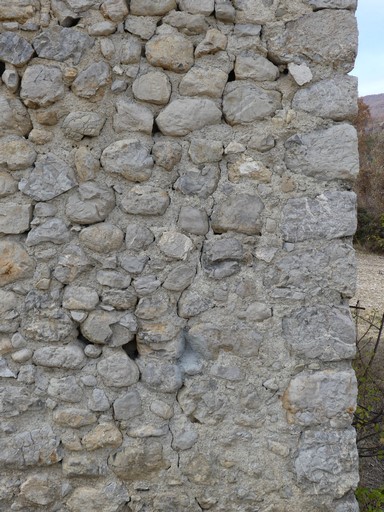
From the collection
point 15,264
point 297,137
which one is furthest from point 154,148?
point 15,264

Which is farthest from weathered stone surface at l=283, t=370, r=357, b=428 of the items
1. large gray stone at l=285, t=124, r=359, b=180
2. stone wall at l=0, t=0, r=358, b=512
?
large gray stone at l=285, t=124, r=359, b=180

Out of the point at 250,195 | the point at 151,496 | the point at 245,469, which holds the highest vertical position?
the point at 250,195

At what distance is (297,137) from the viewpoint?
224 centimetres

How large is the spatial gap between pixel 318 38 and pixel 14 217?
1397mm

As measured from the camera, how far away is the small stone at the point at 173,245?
2234 millimetres

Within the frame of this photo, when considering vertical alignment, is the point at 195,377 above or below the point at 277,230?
below

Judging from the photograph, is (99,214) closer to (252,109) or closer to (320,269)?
(252,109)

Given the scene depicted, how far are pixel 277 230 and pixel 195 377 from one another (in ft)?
2.23

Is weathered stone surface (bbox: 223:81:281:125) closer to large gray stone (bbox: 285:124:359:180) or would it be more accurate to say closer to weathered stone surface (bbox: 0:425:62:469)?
large gray stone (bbox: 285:124:359:180)

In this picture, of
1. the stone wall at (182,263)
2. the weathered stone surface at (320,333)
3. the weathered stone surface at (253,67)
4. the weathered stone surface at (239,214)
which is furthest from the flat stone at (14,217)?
the weathered stone surface at (320,333)

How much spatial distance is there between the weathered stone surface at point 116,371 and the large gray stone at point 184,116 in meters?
0.93

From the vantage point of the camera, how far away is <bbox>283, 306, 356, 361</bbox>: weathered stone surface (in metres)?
2.25

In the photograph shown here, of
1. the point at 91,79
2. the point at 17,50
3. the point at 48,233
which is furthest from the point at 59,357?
the point at 17,50

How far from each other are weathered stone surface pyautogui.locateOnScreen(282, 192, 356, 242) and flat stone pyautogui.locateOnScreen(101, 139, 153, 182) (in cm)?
62
